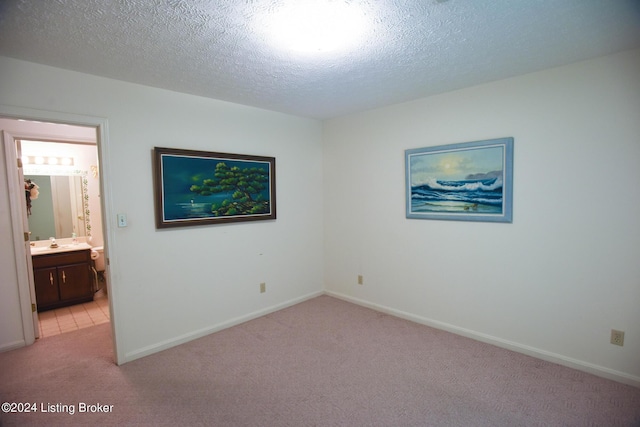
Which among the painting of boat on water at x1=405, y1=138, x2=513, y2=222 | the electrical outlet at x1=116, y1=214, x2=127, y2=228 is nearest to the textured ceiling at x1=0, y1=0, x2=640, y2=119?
the painting of boat on water at x1=405, y1=138, x2=513, y2=222

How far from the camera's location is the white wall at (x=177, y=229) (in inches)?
99.0

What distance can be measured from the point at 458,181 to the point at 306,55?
73.7 inches

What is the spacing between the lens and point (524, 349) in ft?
8.97

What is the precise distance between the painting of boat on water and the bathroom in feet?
12.0

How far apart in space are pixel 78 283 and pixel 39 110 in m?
2.81

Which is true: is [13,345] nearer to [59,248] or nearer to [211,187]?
[59,248]

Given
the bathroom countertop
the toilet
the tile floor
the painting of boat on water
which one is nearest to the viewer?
the painting of boat on water

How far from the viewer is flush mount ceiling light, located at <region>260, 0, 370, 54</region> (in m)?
1.62

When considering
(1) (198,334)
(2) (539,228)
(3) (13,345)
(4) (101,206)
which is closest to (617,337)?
(2) (539,228)

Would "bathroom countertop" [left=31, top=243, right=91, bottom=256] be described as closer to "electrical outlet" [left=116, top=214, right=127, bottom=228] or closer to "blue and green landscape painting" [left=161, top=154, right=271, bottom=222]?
"electrical outlet" [left=116, top=214, right=127, bottom=228]

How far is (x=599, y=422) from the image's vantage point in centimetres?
192

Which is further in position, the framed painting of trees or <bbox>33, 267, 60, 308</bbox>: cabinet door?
<bbox>33, 267, 60, 308</bbox>: cabinet door

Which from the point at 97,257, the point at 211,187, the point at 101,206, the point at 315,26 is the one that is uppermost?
the point at 315,26

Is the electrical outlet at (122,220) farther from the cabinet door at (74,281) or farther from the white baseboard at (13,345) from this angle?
the cabinet door at (74,281)
